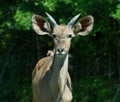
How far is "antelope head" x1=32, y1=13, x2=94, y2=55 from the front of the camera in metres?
7.92

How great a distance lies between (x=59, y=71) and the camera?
826cm

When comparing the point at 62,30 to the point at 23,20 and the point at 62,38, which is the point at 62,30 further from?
the point at 23,20

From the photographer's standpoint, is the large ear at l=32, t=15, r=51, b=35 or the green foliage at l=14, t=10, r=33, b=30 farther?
the green foliage at l=14, t=10, r=33, b=30

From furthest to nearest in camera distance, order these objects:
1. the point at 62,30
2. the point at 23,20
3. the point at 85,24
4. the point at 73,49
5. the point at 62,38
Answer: the point at 73,49
the point at 23,20
the point at 85,24
the point at 62,30
the point at 62,38

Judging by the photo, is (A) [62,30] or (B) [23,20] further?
(B) [23,20]

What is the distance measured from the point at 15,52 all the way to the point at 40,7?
9.14 feet

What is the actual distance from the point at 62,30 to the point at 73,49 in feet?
17.2

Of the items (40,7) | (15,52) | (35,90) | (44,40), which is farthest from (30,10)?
(35,90)

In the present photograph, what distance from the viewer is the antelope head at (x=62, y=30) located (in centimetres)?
792

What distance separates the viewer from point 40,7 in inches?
484

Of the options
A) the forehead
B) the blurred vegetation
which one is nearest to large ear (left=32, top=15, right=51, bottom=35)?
the forehead

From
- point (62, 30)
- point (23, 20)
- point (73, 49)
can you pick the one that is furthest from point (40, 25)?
point (73, 49)

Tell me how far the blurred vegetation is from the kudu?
7.34ft

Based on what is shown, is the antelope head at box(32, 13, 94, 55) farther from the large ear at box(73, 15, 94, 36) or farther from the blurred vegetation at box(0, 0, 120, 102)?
the blurred vegetation at box(0, 0, 120, 102)
